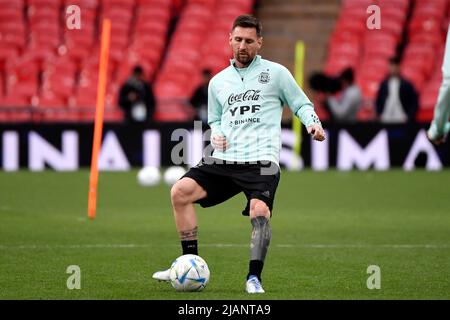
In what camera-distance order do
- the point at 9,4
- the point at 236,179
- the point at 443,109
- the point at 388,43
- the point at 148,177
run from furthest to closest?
1. the point at 9,4
2. the point at 388,43
3. the point at 148,177
4. the point at 236,179
5. the point at 443,109

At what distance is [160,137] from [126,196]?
494cm

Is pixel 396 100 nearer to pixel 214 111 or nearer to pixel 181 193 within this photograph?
pixel 214 111

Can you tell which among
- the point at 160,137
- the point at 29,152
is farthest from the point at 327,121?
the point at 29,152

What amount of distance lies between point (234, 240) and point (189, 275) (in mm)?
4001

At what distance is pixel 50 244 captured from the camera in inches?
472

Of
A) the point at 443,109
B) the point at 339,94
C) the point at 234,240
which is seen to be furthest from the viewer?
the point at 339,94

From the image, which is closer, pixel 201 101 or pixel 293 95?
pixel 293 95

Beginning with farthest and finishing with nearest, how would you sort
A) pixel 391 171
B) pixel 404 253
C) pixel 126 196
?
1. pixel 391 171
2. pixel 126 196
3. pixel 404 253

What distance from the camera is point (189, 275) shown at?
8.61m

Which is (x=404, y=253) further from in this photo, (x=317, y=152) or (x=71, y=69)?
(x=71, y=69)

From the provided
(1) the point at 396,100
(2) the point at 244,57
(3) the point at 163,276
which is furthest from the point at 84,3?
(3) the point at 163,276

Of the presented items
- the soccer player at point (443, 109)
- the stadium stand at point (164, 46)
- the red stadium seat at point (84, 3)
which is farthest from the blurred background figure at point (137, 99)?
the soccer player at point (443, 109)

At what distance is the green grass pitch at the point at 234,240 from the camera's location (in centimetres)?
893

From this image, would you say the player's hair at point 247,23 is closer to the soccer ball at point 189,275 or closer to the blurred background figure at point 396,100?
the soccer ball at point 189,275
